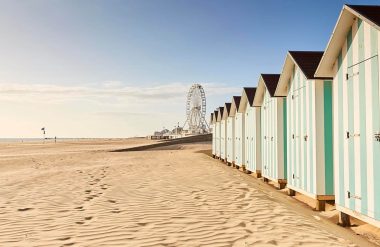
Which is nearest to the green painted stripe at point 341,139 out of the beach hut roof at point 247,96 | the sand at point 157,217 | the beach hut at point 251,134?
the sand at point 157,217

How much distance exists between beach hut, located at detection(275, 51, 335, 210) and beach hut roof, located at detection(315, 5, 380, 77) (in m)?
0.72

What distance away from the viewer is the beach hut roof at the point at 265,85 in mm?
13030

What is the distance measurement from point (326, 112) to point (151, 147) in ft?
116

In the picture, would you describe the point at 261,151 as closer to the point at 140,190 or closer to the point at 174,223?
the point at 140,190

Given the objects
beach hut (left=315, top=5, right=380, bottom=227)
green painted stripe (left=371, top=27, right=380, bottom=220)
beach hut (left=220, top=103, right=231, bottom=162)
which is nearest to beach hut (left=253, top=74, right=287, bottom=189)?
beach hut (left=315, top=5, right=380, bottom=227)

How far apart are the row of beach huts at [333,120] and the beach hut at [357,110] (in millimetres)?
16

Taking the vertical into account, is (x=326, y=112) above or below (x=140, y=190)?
above

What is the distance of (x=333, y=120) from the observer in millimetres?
8094

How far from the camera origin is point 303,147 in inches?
373

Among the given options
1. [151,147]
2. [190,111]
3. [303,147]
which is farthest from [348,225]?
[190,111]

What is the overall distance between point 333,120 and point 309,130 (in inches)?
41.4

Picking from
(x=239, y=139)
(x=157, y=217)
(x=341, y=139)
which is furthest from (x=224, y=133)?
(x=157, y=217)

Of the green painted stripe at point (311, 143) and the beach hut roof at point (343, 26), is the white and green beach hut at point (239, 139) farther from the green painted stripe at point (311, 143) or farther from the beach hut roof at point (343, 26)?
the beach hut roof at point (343, 26)

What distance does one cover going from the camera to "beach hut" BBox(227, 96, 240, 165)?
20.3 m
